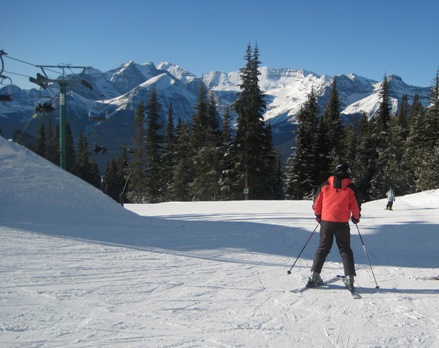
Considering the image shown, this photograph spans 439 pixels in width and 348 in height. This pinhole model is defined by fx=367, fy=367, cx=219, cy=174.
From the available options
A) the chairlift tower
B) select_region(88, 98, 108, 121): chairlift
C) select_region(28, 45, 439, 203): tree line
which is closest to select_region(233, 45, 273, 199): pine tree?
select_region(28, 45, 439, 203): tree line

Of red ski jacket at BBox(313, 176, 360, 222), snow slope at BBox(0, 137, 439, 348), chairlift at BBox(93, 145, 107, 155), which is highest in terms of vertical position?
chairlift at BBox(93, 145, 107, 155)

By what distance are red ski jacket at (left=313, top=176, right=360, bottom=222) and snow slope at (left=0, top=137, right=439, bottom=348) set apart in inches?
44.6

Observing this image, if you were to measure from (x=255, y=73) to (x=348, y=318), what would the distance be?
105 ft

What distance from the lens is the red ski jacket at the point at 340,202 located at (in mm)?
5469

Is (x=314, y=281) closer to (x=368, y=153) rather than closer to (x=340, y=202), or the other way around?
(x=340, y=202)

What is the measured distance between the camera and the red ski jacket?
5.47 meters

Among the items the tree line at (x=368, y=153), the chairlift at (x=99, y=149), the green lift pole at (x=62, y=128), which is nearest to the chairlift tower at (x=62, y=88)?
the green lift pole at (x=62, y=128)

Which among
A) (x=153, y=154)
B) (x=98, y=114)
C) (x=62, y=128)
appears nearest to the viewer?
(x=62, y=128)

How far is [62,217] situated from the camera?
10.4 meters

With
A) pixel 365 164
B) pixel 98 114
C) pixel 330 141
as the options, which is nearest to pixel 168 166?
pixel 330 141

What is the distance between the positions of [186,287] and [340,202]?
2623 millimetres

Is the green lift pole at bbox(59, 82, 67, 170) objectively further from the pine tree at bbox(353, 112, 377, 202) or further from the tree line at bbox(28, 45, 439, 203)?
the pine tree at bbox(353, 112, 377, 202)

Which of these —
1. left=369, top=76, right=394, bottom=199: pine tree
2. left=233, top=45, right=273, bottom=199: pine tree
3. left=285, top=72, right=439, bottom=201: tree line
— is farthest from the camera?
left=369, top=76, right=394, bottom=199: pine tree

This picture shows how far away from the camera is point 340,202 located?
5484 mm
